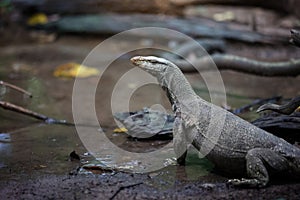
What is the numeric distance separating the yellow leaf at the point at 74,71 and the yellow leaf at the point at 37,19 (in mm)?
3743

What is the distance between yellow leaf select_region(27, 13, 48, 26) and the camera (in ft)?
38.6

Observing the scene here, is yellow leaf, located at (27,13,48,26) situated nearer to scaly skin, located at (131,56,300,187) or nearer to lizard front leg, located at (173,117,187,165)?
scaly skin, located at (131,56,300,187)

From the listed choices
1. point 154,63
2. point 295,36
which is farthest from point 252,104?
point 154,63

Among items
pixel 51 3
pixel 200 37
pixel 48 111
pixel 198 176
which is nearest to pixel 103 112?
pixel 48 111

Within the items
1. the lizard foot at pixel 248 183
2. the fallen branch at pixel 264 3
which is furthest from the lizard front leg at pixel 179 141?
the fallen branch at pixel 264 3

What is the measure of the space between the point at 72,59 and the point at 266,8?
14.3ft

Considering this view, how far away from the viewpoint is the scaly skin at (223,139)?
150 inches

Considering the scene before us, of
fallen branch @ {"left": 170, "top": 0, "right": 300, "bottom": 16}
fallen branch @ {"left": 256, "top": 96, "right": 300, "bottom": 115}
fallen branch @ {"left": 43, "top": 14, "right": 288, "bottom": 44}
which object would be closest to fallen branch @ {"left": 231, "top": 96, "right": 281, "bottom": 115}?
fallen branch @ {"left": 256, "top": 96, "right": 300, "bottom": 115}

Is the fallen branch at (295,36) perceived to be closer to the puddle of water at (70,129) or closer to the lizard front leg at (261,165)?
the puddle of water at (70,129)

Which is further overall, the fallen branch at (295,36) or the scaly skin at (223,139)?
the fallen branch at (295,36)

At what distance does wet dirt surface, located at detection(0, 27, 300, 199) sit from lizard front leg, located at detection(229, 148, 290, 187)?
0.23 feet

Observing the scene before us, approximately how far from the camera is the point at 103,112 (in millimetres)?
6195

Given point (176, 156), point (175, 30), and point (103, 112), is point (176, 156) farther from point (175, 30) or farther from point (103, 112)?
point (175, 30)

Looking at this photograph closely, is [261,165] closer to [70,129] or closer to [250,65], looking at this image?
[70,129]
